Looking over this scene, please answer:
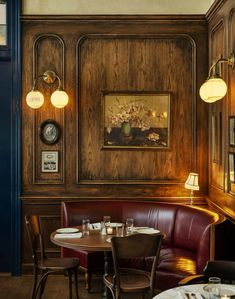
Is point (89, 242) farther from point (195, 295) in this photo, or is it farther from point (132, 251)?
point (195, 295)

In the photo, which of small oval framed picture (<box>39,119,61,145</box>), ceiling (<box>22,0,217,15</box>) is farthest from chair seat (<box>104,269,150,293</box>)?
ceiling (<box>22,0,217,15</box>)

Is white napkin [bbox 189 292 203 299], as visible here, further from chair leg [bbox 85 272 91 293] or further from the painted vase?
the painted vase

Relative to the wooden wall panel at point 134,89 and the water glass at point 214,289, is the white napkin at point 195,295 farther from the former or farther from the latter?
the wooden wall panel at point 134,89

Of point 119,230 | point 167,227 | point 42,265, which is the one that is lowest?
point 42,265

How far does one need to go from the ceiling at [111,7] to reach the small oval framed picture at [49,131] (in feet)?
4.56

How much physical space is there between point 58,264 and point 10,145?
1937mm

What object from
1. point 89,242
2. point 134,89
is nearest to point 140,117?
point 134,89

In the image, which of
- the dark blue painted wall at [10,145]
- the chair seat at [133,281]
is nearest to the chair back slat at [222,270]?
the chair seat at [133,281]

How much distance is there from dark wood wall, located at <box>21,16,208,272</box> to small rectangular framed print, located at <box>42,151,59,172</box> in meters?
0.05

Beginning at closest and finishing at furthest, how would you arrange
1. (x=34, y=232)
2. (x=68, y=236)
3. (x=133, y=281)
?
(x=133, y=281), (x=68, y=236), (x=34, y=232)

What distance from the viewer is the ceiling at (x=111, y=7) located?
625 centimetres

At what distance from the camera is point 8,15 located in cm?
619

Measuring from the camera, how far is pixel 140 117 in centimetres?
628

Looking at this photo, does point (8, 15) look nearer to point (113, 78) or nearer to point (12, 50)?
point (12, 50)
